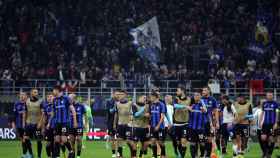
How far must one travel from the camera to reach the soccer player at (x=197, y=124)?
1078 inches

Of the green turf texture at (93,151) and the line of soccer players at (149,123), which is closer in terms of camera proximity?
the line of soccer players at (149,123)

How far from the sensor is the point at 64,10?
50.6 m

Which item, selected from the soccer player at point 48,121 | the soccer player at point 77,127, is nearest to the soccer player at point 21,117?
the soccer player at point 48,121

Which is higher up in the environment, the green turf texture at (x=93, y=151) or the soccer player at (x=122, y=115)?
the soccer player at (x=122, y=115)

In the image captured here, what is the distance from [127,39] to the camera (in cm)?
4862

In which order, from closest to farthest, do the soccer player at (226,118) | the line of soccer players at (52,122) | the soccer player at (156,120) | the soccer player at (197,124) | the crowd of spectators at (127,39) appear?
the soccer player at (197,124), the line of soccer players at (52,122), the soccer player at (156,120), the soccer player at (226,118), the crowd of spectators at (127,39)

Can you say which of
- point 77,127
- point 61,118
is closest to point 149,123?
point 77,127

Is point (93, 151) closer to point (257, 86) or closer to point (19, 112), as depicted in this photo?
point (19, 112)

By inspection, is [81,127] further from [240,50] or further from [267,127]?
[240,50]

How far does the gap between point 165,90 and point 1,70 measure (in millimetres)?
9700

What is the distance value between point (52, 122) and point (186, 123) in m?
4.83

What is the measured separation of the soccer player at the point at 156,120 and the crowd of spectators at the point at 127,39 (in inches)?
597

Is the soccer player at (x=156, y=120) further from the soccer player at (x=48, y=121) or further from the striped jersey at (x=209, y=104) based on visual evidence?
the soccer player at (x=48, y=121)

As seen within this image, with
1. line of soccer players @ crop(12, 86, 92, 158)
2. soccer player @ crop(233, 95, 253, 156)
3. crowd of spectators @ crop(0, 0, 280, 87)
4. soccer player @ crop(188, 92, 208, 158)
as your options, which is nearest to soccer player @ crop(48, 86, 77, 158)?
line of soccer players @ crop(12, 86, 92, 158)
